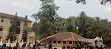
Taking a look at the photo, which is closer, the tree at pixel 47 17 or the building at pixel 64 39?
the tree at pixel 47 17

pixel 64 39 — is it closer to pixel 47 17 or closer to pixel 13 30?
pixel 47 17

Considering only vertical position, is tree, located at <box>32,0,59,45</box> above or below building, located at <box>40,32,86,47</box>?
above

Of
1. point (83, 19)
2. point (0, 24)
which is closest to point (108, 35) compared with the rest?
point (83, 19)

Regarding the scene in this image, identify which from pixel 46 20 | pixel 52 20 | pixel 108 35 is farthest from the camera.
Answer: pixel 108 35

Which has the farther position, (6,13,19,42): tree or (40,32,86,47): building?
(40,32,86,47): building

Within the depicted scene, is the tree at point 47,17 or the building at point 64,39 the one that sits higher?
the tree at point 47,17

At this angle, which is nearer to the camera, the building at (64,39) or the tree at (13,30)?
the tree at (13,30)

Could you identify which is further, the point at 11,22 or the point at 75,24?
the point at 75,24

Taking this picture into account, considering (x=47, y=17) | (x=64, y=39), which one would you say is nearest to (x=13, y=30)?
(x=47, y=17)

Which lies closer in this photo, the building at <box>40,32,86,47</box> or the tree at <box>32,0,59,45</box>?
the tree at <box>32,0,59,45</box>

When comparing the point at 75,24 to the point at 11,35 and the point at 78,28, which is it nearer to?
the point at 78,28

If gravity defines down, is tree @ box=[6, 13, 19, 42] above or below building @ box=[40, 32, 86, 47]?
above

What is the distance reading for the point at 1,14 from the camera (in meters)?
36.4

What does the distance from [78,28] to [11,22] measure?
80.7 ft
